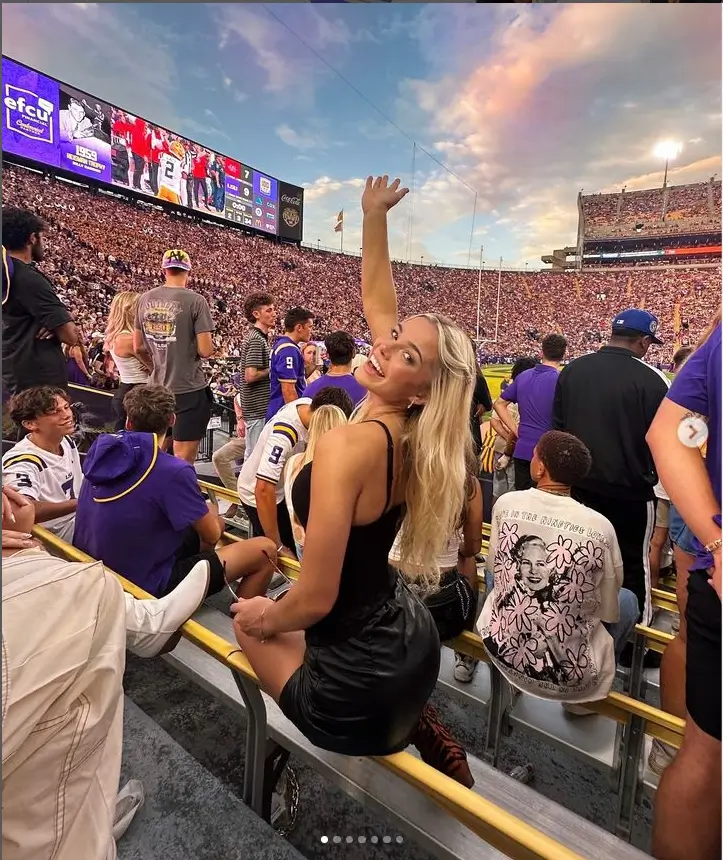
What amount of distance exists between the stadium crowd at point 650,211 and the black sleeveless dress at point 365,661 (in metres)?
21.5

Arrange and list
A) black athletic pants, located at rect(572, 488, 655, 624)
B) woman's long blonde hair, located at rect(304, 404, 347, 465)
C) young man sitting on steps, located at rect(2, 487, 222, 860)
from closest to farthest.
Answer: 1. young man sitting on steps, located at rect(2, 487, 222, 860)
2. woman's long blonde hair, located at rect(304, 404, 347, 465)
3. black athletic pants, located at rect(572, 488, 655, 624)

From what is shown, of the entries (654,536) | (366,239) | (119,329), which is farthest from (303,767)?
(119,329)

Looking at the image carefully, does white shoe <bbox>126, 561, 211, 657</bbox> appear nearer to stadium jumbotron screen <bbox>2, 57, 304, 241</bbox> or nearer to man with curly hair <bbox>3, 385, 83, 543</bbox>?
man with curly hair <bbox>3, 385, 83, 543</bbox>

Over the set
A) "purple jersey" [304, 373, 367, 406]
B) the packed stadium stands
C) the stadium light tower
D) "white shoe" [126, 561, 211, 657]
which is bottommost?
"white shoe" [126, 561, 211, 657]

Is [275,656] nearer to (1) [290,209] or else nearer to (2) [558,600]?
(2) [558,600]

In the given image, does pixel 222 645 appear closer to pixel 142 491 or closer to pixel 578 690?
pixel 142 491

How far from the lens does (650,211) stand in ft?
65.0

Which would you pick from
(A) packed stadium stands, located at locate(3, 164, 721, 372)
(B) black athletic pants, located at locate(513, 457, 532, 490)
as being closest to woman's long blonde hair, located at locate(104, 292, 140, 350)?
(B) black athletic pants, located at locate(513, 457, 532, 490)

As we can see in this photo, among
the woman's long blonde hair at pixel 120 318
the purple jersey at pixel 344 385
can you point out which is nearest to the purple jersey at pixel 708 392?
the purple jersey at pixel 344 385

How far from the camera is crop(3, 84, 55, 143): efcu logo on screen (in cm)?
809

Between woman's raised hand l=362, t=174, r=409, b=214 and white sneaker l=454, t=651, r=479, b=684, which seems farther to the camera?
white sneaker l=454, t=651, r=479, b=684

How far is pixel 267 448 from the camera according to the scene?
165 cm

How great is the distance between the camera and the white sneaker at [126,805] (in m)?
0.76

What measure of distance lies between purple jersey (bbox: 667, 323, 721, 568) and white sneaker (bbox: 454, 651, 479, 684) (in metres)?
0.90
